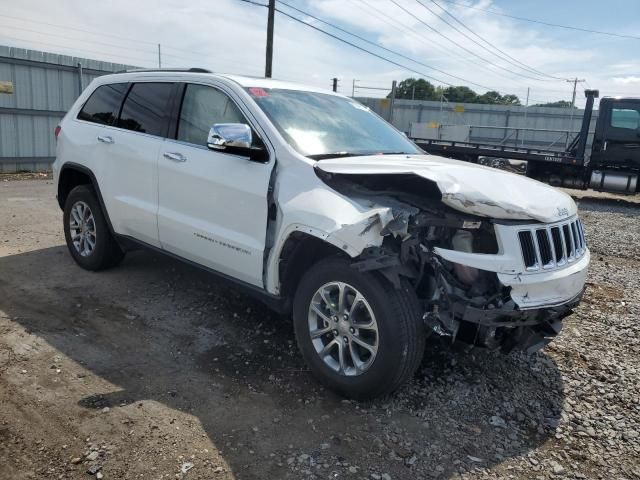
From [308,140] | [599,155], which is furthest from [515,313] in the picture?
[599,155]

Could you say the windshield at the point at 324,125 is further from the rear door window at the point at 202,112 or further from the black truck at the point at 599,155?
the black truck at the point at 599,155

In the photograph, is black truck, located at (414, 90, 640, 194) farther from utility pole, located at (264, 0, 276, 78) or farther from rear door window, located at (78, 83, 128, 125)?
rear door window, located at (78, 83, 128, 125)

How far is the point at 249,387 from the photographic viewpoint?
3.45 meters

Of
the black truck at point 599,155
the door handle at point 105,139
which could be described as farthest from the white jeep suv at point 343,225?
the black truck at point 599,155

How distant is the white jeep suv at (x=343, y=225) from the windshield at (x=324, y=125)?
0.02m

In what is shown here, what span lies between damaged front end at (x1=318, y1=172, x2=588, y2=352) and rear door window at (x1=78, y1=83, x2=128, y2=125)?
3.06m

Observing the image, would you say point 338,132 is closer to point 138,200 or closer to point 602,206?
point 138,200

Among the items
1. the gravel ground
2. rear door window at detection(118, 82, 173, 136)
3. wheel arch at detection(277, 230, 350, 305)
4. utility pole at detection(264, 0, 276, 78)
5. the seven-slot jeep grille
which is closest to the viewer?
the gravel ground

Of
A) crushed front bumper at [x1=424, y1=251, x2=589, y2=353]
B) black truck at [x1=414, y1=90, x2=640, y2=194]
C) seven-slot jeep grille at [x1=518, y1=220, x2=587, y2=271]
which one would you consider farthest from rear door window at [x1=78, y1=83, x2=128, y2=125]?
black truck at [x1=414, y1=90, x2=640, y2=194]

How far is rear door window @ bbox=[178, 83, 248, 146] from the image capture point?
4.02 metres

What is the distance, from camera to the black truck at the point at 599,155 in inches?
540

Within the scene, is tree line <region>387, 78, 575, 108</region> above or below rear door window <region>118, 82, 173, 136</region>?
above

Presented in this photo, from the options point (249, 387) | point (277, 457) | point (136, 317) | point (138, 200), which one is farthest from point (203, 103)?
point (277, 457)

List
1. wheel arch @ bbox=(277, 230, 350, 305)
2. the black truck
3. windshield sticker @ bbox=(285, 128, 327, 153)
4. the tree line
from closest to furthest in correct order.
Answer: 1. wheel arch @ bbox=(277, 230, 350, 305)
2. windshield sticker @ bbox=(285, 128, 327, 153)
3. the black truck
4. the tree line
